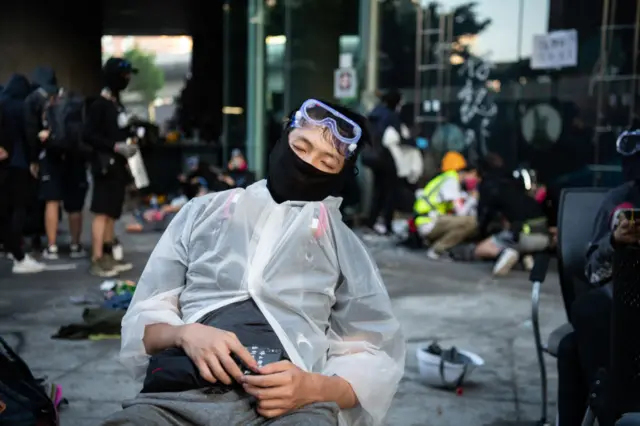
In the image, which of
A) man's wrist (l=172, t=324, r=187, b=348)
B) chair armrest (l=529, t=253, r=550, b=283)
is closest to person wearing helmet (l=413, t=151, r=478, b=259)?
chair armrest (l=529, t=253, r=550, b=283)

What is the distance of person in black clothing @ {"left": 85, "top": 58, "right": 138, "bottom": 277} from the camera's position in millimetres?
7379

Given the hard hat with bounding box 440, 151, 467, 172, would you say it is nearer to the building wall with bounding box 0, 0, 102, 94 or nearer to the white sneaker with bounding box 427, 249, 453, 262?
the white sneaker with bounding box 427, 249, 453, 262

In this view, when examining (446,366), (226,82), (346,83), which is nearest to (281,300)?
(446,366)

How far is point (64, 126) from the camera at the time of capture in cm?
826

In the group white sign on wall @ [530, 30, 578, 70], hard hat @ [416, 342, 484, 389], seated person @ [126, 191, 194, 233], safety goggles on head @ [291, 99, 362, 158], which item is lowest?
seated person @ [126, 191, 194, 233]

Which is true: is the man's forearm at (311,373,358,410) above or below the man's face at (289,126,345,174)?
below

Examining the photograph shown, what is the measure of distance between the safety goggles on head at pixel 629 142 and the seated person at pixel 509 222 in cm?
491

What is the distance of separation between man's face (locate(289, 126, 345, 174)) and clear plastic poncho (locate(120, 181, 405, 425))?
120 mm

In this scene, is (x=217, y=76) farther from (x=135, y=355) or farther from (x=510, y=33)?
(x=135, y=355)

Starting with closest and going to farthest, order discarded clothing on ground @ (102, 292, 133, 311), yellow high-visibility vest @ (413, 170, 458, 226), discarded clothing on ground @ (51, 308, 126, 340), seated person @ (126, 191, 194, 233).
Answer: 1. discarded clothing on ground @ (51, 308, 126, 340)
2. discarded clothing on ground @ (102, 292, 133, 311)
3. yellow high-visibility vest @ (413, 170, 458, 226)
4. seated person @ (126, 191, 194, 233)

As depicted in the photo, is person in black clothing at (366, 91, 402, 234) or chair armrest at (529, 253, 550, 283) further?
person in black clothing at (366, 91, 402, 234)

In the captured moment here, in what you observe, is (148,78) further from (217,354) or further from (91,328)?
(217,354)

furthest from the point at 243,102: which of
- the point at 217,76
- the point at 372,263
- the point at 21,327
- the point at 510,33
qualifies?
the point at 372,263

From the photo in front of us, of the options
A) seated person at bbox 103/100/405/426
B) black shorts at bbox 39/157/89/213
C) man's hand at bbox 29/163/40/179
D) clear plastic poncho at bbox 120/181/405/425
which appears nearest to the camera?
seated person at bbox 103/100/405/426
